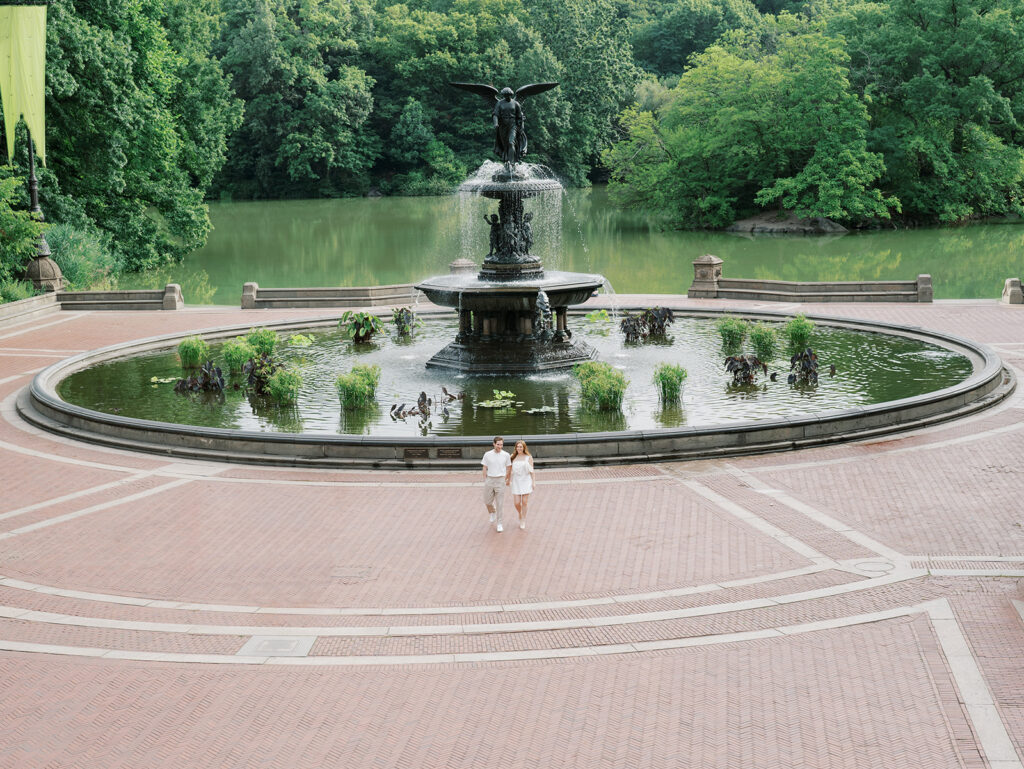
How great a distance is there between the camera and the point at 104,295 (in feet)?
121

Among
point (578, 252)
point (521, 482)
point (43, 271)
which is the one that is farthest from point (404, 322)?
point (578, 252)

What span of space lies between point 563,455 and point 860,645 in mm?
7152

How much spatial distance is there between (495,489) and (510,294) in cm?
992

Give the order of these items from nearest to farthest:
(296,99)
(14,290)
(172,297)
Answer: (14,290)
(172,297)
(296,99)

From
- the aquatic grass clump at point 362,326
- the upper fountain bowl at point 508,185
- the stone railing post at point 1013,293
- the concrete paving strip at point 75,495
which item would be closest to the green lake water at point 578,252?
the stone railing post at point 1013,293

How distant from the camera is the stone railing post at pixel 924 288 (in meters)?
34.1

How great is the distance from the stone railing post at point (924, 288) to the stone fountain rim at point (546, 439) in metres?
13.2

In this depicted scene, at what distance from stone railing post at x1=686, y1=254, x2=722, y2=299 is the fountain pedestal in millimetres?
11610

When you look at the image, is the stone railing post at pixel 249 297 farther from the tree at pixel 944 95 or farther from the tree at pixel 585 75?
the tree at pixel 585 75

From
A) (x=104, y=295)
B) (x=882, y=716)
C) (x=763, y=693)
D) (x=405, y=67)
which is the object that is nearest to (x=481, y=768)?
(x=763, y=693)

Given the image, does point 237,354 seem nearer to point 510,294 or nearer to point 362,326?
point 362,326

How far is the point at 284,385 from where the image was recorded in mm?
21281

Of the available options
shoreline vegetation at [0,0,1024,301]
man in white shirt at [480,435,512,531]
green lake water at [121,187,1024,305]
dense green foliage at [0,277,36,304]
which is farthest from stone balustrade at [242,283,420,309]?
man in white shirt at [480,435,512,531]

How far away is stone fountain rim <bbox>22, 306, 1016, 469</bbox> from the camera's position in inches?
690
